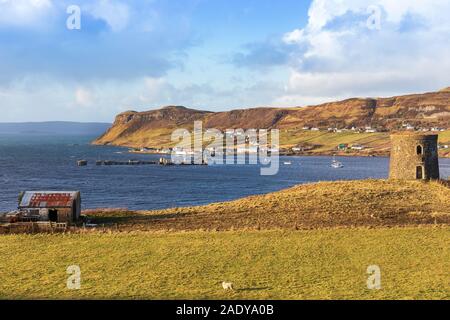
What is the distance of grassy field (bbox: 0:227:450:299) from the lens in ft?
67.7

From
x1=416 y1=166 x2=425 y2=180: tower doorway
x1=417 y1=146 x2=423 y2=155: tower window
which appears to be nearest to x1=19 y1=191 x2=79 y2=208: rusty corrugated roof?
x1=417 y1=146 x2=423 y2=155: tower window

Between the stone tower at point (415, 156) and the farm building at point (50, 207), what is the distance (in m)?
37.3

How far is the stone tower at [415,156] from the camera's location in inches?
2205

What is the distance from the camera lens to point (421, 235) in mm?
32875

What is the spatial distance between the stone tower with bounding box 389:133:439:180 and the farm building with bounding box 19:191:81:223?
1467 inches

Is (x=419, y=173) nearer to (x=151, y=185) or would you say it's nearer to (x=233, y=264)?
(x=233, y=264)

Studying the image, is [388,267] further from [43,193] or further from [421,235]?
[43,193]

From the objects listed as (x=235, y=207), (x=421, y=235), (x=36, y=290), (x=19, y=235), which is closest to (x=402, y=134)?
(x=235, y=207)

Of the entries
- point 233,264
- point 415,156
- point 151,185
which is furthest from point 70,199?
point 151,185

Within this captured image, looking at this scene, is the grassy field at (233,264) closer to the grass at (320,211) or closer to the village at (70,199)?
the village at (70,199)

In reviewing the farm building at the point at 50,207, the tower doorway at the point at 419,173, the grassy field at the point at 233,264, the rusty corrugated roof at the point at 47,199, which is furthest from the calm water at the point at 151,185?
the grassy field at the point at 233,264

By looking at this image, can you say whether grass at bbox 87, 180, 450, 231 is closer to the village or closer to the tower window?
the village

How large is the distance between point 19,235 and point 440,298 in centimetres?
2858

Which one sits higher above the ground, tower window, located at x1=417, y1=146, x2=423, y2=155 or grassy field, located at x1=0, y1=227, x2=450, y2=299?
tower window, located at x1=417, y1=146, x2=423, y2=155
